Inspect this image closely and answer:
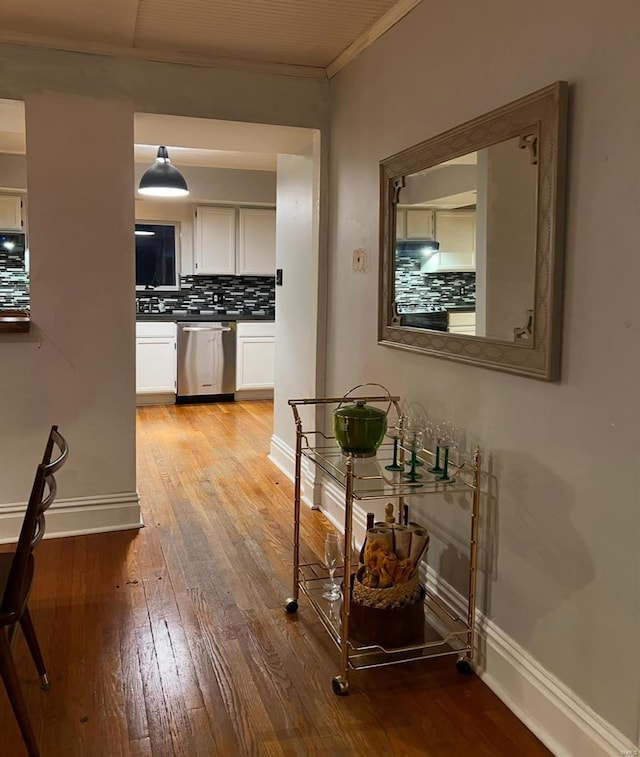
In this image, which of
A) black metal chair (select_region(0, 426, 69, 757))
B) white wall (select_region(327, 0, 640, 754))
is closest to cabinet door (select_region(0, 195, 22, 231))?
white wall (select_region(327, 0, 640, 754))

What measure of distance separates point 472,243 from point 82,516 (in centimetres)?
218

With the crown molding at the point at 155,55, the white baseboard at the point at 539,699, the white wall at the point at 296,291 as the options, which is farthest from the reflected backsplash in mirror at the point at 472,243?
the crown molding at the point at 155,55

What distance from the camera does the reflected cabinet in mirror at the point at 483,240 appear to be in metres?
1.76

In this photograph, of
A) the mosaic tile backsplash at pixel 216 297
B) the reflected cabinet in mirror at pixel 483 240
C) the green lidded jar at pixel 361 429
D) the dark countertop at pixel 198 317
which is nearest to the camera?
the reflected cabinet in mirror at pixel 483 240

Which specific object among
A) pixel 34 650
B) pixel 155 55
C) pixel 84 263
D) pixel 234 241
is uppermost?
pixel 155 55

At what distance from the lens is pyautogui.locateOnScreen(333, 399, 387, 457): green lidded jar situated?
227 centimetres

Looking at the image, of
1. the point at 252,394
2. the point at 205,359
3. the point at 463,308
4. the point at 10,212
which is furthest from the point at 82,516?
the point at 10,212

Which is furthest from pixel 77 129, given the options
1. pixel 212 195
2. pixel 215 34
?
pixel 212 195

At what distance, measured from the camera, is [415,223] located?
2537 millimetres

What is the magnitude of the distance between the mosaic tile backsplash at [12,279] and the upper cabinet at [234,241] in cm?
163

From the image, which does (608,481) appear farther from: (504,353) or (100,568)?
(100,568)

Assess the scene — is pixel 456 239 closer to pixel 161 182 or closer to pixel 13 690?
pixel 13 690

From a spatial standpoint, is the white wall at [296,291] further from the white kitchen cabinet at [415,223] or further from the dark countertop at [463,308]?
the dark countertop at [463,308]

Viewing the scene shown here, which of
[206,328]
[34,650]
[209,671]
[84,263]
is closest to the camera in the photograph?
[34,650]
